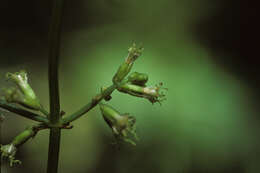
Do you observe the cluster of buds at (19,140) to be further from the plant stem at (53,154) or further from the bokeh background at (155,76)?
the bokeh background at (155,76)

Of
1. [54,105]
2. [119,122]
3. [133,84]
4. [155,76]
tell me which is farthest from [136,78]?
[155,76]

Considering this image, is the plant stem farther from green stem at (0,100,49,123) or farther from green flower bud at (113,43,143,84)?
green flower bud at (113,43,143,84)

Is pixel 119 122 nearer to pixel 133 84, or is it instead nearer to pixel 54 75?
pixel 133 84

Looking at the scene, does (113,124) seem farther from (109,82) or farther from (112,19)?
(112,19)

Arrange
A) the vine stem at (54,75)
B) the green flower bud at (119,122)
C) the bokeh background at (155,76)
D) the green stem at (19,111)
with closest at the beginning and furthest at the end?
the vine stem at (54,75) < the green stem at (19,111) < the green flower bud at (119,122) < the bokeh background at (155,76)

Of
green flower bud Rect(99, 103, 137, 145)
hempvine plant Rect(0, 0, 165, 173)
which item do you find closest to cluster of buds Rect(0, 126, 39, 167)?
hempvine plant Rect(0, 0, 165, 173)

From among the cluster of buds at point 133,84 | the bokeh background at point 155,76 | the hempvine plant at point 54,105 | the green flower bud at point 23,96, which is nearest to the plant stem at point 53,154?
the hempvine plant at point 54,105
